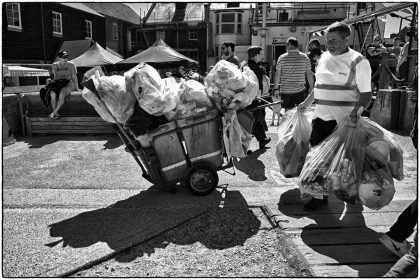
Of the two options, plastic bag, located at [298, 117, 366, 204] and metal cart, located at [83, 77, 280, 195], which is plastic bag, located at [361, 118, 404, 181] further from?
metal cart, located at [83, 77, 280, 195]

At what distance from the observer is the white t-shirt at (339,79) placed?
3.44 m

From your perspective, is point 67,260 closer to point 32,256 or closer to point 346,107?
point 32,256

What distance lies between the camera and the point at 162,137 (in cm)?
427

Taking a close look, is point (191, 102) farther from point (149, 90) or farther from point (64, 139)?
point (64, 139)

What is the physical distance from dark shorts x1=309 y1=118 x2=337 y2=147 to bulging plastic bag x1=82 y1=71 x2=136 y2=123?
6.23 feet

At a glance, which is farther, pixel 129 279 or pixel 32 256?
pixel 32 256

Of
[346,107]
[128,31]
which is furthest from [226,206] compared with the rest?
[128,31]

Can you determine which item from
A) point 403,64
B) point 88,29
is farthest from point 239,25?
point 403,64

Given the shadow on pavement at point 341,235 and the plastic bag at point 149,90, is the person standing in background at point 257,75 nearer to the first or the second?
the plastic bag at point 149,90

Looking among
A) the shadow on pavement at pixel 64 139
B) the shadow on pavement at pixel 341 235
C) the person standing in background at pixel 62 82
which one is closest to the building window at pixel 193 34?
the person standing in background at pixel 62 82

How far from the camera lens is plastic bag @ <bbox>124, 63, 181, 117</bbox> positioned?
4.00 meters

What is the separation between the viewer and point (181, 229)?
3619 millimetres

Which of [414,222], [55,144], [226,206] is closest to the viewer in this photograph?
[414,222]

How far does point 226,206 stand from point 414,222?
6.13 feet
